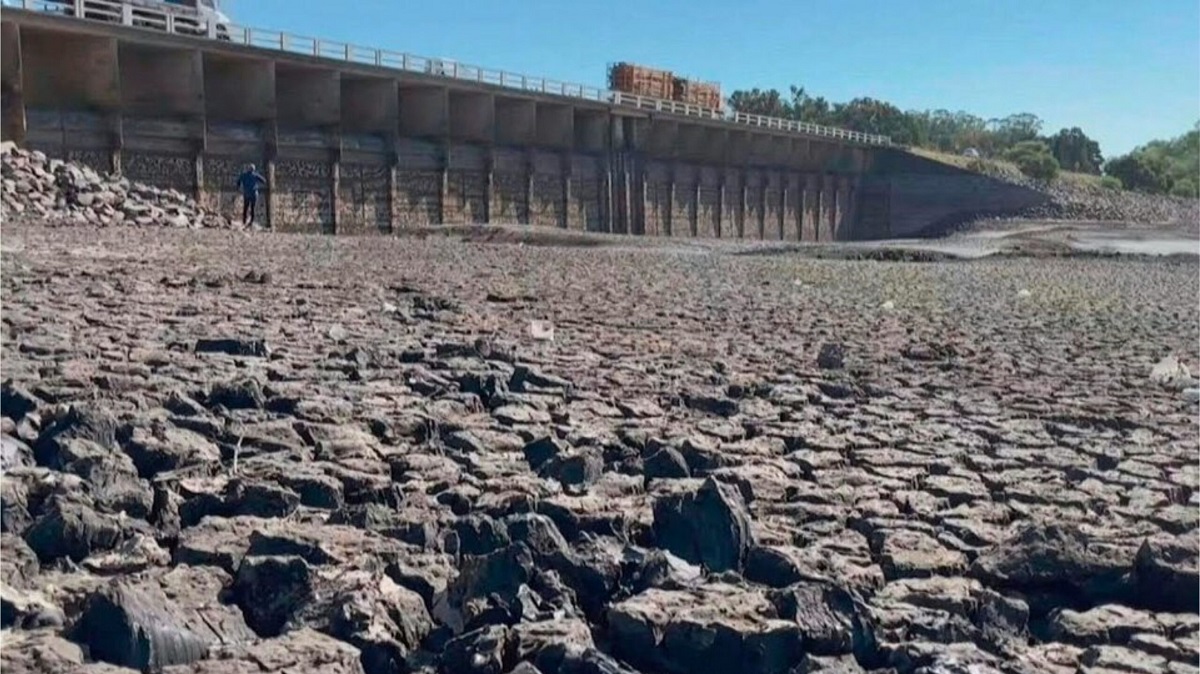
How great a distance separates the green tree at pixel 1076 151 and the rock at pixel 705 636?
106 metres

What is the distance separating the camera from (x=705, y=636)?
79.7 inches

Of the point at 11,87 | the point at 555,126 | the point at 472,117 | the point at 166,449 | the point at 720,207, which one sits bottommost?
the point at 166,449

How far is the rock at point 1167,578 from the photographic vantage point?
7.86 ft

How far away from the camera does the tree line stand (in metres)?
85.9

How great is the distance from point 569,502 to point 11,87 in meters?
25.4

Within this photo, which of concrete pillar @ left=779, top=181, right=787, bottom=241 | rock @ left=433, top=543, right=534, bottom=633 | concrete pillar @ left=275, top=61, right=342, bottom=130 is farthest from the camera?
concrete pillar @ left=779, top=181, right=787, bottom=241

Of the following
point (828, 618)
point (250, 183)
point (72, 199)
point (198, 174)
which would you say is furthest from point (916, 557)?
point (198, 174)

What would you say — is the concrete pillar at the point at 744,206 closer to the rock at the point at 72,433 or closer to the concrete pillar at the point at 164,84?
the concrete pillar at the point at 164,84

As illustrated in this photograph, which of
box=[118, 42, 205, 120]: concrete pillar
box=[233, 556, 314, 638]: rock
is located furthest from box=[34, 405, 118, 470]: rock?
Answer: box=[118, 42, 205, 120]: concrete pillar

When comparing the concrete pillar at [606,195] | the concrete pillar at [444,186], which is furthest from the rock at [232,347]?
the concrete pillar at [606,195]

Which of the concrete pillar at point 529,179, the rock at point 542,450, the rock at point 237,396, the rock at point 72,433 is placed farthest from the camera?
the concrete pillar at point 529,179

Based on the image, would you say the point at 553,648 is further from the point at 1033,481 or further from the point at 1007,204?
the point at 1007,204

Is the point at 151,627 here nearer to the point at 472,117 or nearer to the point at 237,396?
the point at 237,396

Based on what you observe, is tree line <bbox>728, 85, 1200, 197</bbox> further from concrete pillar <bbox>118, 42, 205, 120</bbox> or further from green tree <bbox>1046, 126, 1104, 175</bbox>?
concrete pillar <bbox>118, 42, 205, 120</bbox>
